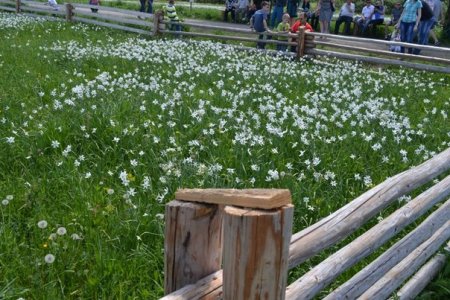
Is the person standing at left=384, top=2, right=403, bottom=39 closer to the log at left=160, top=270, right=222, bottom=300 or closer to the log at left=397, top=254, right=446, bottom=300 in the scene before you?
the log at left=397, top=254, right=446, bottom=300

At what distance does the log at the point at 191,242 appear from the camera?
80.5 inches

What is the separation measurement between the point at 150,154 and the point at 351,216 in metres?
2.67

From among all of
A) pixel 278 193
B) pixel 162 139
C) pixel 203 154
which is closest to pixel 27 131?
pixel 162 139

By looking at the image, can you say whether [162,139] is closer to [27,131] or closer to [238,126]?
[238,126]

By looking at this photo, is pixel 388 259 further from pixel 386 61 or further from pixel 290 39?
pixel 290 39

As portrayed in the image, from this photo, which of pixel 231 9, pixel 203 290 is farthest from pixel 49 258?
pixel 231 9

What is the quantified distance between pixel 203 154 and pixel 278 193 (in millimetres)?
3646

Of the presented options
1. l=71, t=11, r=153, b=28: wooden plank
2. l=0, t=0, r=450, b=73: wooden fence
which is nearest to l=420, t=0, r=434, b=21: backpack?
l=0, t=0, r=450, b=73: wooden fence

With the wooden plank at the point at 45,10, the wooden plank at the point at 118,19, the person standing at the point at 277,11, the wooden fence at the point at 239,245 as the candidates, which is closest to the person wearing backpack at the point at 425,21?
the person standing at the point at 277,11

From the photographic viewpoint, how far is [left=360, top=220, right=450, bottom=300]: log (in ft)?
11.3

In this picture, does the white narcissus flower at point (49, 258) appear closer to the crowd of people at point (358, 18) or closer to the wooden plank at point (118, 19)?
the crowd of people at point (358, 18)

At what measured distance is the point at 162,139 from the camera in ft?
18.6

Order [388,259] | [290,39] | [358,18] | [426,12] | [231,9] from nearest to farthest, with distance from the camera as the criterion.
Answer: [388,259]
[290,39]
[426,12]
[358,18]
[231,9]

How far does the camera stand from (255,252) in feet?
6.14
